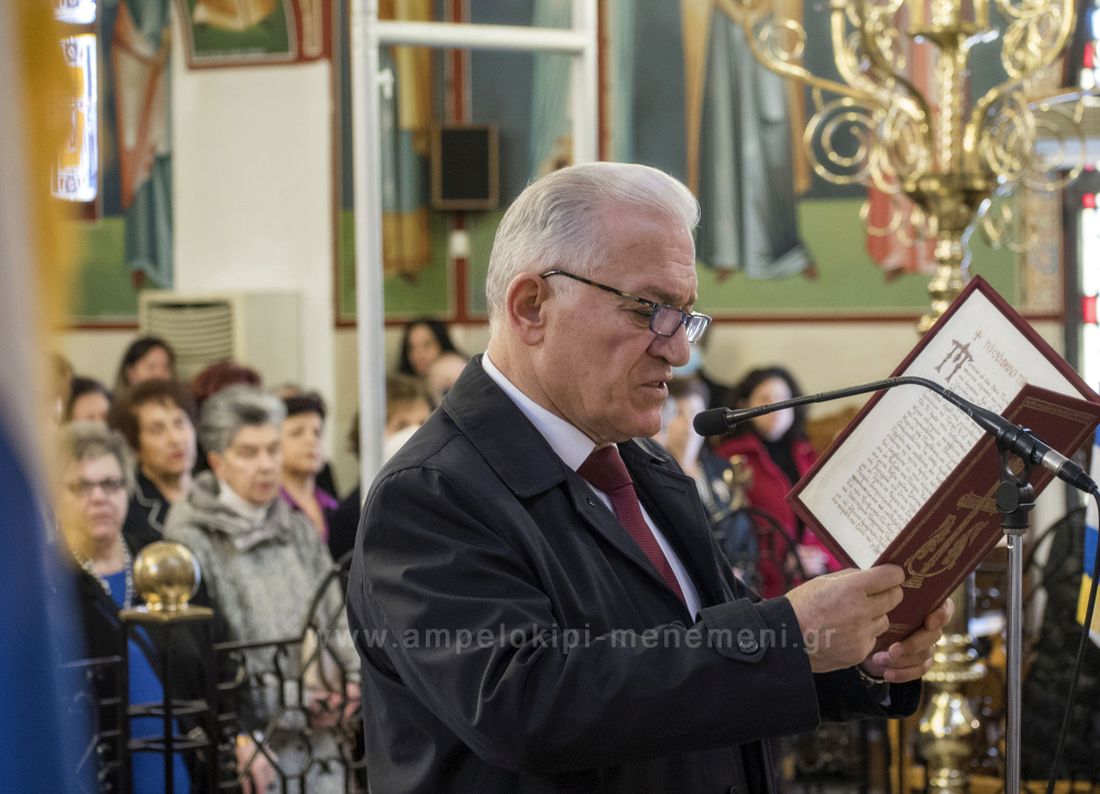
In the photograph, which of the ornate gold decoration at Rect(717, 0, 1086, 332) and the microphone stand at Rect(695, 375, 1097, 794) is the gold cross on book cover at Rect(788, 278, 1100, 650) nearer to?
the microphone stand at Rect(695, 375, 1097, 794)

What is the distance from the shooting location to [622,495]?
6.93 feet

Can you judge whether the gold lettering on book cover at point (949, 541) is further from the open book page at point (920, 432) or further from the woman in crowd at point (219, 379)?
the woman in crowd at point (219, 379)

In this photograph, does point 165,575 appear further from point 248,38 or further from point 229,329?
point 248,38

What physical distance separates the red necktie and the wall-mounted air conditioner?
7725 millimetres

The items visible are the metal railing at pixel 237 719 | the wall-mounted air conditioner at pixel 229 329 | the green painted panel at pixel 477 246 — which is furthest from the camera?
the green painted panel at pixel 477 246

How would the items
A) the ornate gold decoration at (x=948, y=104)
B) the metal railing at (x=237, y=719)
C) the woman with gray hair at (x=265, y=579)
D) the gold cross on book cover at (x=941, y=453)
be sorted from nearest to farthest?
the gold cross on book cover at (x=941, y=453), the metal railing at (x=237, y=719), the ornate gold decoration at (x=948, y=104), the woman with gray hair at (x=265, y=579)

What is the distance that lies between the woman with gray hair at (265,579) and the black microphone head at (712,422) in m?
2.24

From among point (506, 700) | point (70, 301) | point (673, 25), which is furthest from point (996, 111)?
point (673, 25)

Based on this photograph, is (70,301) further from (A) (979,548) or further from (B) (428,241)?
(B) (428,241)

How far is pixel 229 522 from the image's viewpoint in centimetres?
486

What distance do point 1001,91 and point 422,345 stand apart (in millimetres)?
5420

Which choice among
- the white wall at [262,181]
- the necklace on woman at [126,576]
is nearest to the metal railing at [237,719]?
the necklace on woman at [126,576]

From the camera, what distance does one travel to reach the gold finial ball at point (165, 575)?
3.27 metres

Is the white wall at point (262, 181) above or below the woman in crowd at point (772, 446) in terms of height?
above
